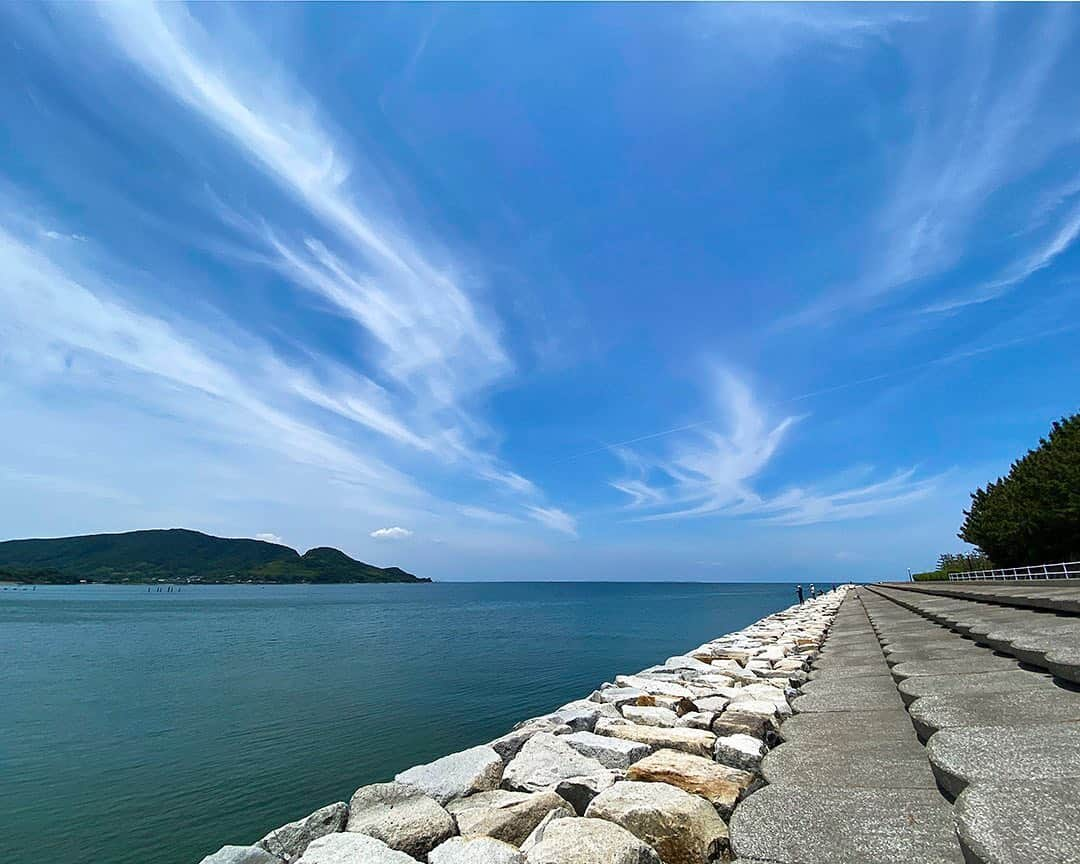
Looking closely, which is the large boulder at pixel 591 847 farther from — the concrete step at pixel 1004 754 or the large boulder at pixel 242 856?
the large boulder at pixel 242 856

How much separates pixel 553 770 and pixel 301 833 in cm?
235

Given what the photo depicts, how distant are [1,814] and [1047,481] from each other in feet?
137

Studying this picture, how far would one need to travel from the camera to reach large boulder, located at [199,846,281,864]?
4492 millimetres

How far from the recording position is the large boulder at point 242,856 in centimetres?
449

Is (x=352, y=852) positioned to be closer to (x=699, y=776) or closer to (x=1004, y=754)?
(x=699, y=776)

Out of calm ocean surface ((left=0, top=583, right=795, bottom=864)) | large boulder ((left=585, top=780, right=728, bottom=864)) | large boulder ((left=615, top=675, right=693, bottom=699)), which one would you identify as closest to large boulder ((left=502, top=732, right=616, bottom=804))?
large boulder ((left=585, top=780, right=728, bottom=864))

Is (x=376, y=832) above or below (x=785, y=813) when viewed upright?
below

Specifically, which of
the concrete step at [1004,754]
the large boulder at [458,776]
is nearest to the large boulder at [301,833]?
the large boulder at [458,776]

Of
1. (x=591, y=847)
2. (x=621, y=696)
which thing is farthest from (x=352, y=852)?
(x=621, y=696)

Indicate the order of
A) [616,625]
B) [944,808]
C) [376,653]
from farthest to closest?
[616,625]
[376,653]
[944,808]

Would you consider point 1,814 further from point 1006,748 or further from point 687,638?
point 687,638

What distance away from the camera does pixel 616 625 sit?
43.4 meters

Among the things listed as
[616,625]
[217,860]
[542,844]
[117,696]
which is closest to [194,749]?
[117,696]

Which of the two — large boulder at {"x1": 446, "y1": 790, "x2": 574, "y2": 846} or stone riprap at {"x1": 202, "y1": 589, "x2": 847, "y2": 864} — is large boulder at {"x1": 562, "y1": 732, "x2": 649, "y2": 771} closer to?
stone riprap at {"x1": 202, "y1": 589, "x2": 847, "y2": 864}
